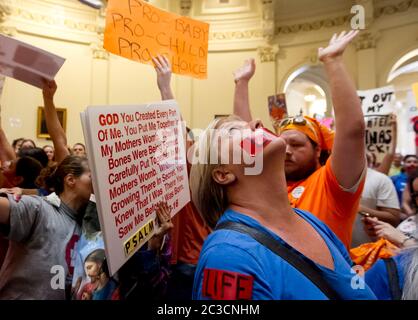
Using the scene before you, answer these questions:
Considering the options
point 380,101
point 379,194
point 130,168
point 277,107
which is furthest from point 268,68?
point 130,168

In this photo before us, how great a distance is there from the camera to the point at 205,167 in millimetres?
1260

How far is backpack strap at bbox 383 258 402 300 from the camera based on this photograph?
45.7 inches

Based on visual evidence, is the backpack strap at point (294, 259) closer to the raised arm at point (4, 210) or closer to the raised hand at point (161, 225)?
the raised hand at point (161, 225)

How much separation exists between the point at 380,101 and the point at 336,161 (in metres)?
3.15

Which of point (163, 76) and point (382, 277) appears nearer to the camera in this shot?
point (382, 277)

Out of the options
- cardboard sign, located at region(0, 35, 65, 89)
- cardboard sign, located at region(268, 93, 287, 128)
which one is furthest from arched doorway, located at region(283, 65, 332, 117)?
cardboard sign, located at region(0, 35, 65, 89)

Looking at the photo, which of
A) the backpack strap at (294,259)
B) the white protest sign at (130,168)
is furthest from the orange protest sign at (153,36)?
the backpack strap at (294,259)

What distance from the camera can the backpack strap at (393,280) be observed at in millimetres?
1161

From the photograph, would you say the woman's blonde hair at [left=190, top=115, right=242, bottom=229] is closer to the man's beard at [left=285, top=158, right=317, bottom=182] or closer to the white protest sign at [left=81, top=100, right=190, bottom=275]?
the white protest sign at [left=81, top=100, right=190, bottom=275]

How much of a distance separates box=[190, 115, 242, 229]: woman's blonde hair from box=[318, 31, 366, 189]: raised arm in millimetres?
393

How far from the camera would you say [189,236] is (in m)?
2.31

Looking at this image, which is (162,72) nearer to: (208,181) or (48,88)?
(48,88)

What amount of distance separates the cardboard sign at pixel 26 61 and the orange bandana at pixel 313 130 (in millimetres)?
1136

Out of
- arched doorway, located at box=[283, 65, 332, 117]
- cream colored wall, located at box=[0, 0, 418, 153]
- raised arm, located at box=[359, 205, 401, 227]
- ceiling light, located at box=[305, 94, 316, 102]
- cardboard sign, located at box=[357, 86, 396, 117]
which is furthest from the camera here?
ceiling light, located at box=[305, 94, 316, 102]
